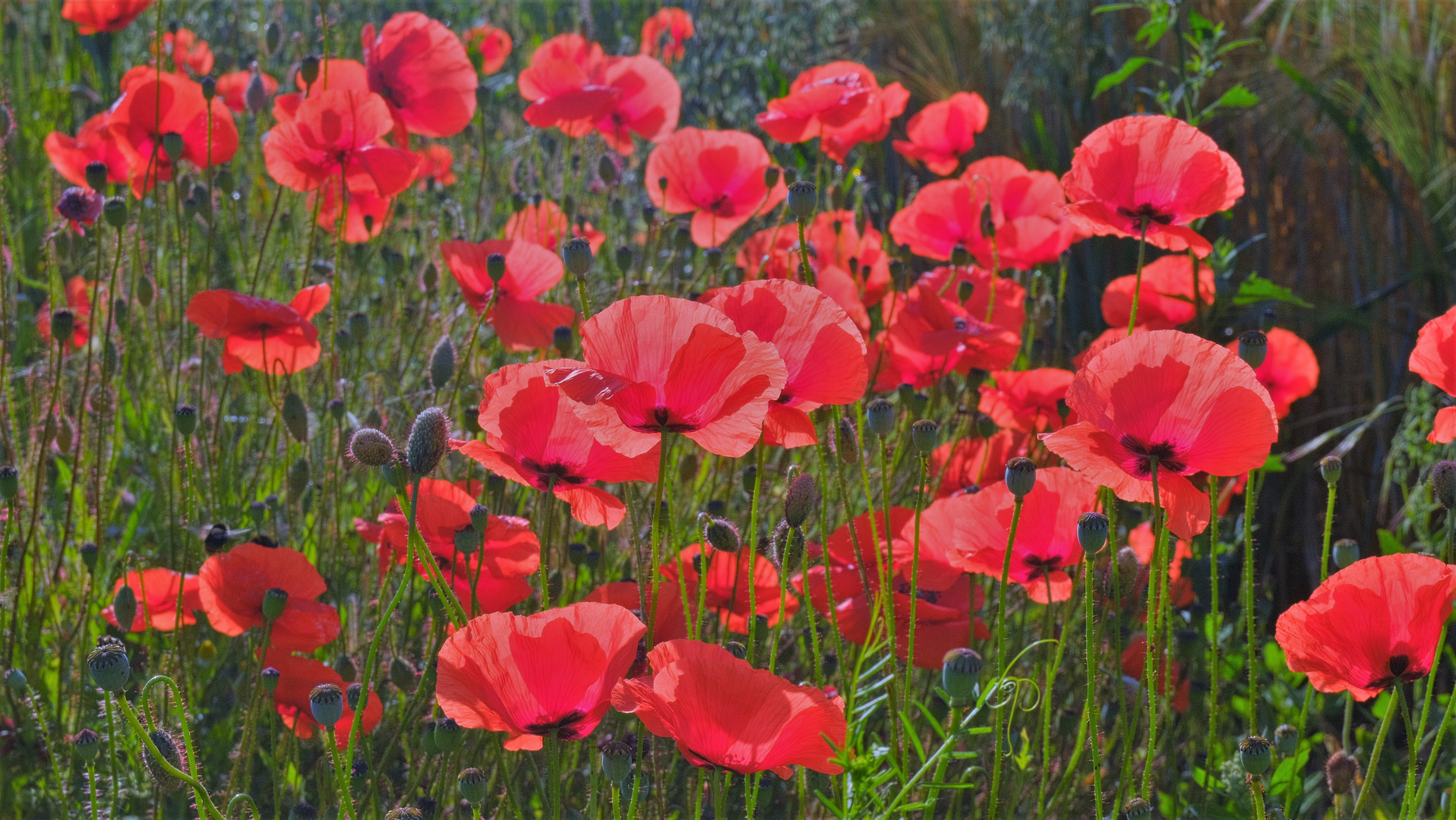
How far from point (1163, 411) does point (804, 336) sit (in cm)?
29

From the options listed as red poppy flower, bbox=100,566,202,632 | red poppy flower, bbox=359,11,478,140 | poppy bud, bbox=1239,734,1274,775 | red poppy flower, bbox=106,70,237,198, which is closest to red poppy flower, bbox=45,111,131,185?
red poppy flower, bbox=106,70,237,198

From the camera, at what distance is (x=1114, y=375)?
97cm

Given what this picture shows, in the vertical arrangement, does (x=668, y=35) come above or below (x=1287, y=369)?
above

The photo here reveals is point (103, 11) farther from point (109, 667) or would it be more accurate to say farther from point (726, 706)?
point (726, 706)

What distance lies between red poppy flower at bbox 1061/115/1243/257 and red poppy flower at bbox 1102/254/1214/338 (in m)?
0.58

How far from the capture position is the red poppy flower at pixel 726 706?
32.4 inches

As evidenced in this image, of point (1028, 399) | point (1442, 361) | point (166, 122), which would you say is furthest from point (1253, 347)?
point (166, 122)

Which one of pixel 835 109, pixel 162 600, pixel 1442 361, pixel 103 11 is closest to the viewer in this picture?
pixel 1442 361

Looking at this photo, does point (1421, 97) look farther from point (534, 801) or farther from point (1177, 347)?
point (534, 801)

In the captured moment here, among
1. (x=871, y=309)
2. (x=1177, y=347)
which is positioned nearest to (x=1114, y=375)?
(x=1177, y=347)

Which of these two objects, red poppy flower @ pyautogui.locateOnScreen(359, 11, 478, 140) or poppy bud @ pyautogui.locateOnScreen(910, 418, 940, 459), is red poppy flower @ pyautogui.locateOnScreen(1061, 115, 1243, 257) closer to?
poppy bud @ pyautogui.locateOnScreen(910, 418, 940, 459)

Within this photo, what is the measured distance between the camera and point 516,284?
1765mm

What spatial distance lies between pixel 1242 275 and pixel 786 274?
1816 mm

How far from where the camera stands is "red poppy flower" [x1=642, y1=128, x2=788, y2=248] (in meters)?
1.99
